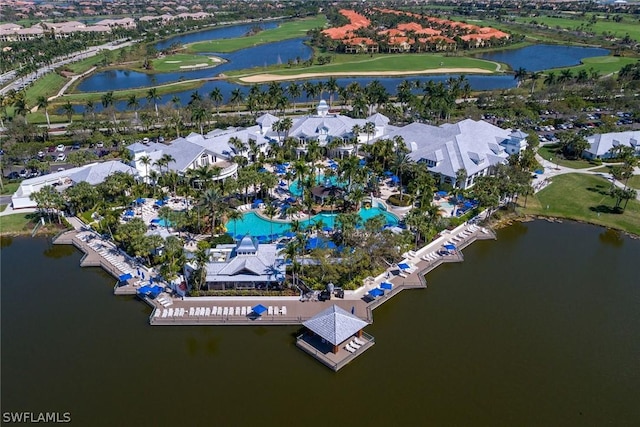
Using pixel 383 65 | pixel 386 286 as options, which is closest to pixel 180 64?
pixel 383 65

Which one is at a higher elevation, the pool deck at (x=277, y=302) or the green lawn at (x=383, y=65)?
the green lawn at (x=383, y=65)

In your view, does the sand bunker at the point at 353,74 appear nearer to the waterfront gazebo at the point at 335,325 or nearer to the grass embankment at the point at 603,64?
the grass embankment at the point at 603,64

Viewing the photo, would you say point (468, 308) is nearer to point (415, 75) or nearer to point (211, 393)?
point (211, 393)

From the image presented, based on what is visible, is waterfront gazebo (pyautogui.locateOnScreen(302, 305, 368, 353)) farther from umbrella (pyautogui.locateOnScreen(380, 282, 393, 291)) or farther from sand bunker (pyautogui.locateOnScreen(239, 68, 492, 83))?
sand bunker (pyautogui.locateOnScreen(239, 68, 492, 83))

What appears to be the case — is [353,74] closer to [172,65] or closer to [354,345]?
[172,65]

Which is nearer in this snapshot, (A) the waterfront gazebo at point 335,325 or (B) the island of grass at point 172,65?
(A) the waterfront gazebo at point 335,325

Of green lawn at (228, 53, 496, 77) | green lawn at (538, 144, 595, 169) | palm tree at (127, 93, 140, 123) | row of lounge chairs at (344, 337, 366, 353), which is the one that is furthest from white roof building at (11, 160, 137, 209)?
green lawn at (228, 53, 496, 77)

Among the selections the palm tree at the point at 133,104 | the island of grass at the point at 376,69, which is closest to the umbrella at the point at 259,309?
the palm tree at the point at 133,104
